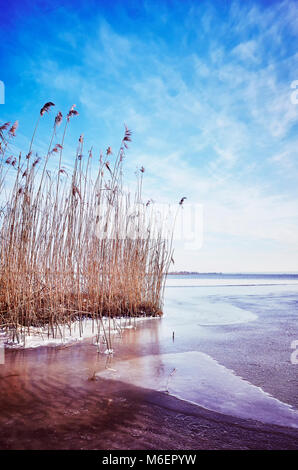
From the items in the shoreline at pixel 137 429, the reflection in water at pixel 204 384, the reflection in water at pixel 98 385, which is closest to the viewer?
the shoreline at pixel 137 429

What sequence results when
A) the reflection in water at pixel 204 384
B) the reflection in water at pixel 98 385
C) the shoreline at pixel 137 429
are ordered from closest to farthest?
the shoreline at pixel 137 429 < the reflection in water at pixel 98 385 < the reflection in water at pixel 204 384

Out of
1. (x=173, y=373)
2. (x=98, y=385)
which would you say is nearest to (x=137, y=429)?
(x=98, y=385)

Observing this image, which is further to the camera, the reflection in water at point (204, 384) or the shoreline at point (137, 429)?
the reflection in water at point (204, 384)

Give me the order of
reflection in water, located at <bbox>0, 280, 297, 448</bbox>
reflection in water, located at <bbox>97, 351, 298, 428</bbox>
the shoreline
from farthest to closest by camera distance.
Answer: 1. reflection in water, located at <bbox>97, 351, 298, 428</bbox>
2. reflection in water, located at <bbox>0, 280, 297, 448</bbox>
3. the shoreline

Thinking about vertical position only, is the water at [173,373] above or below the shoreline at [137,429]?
below

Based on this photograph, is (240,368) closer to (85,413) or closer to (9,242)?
(85,413)

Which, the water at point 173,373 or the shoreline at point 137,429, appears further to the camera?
the water at point 173,373

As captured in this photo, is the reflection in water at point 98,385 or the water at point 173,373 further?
the water at point 173,373

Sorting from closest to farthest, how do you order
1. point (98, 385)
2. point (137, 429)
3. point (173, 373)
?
point (137, 429)
point (98, 385)
point (173, 373)

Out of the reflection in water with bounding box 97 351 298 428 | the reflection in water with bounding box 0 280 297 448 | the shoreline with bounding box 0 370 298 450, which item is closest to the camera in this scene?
the shoreline with bounding box 0 370 298 450

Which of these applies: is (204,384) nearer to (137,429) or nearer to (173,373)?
(173,373)

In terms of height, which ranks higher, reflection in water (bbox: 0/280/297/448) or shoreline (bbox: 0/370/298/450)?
shoreline (bbox: 0/370/298/450)

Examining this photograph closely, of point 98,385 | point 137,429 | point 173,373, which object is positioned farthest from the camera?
point 173,373
